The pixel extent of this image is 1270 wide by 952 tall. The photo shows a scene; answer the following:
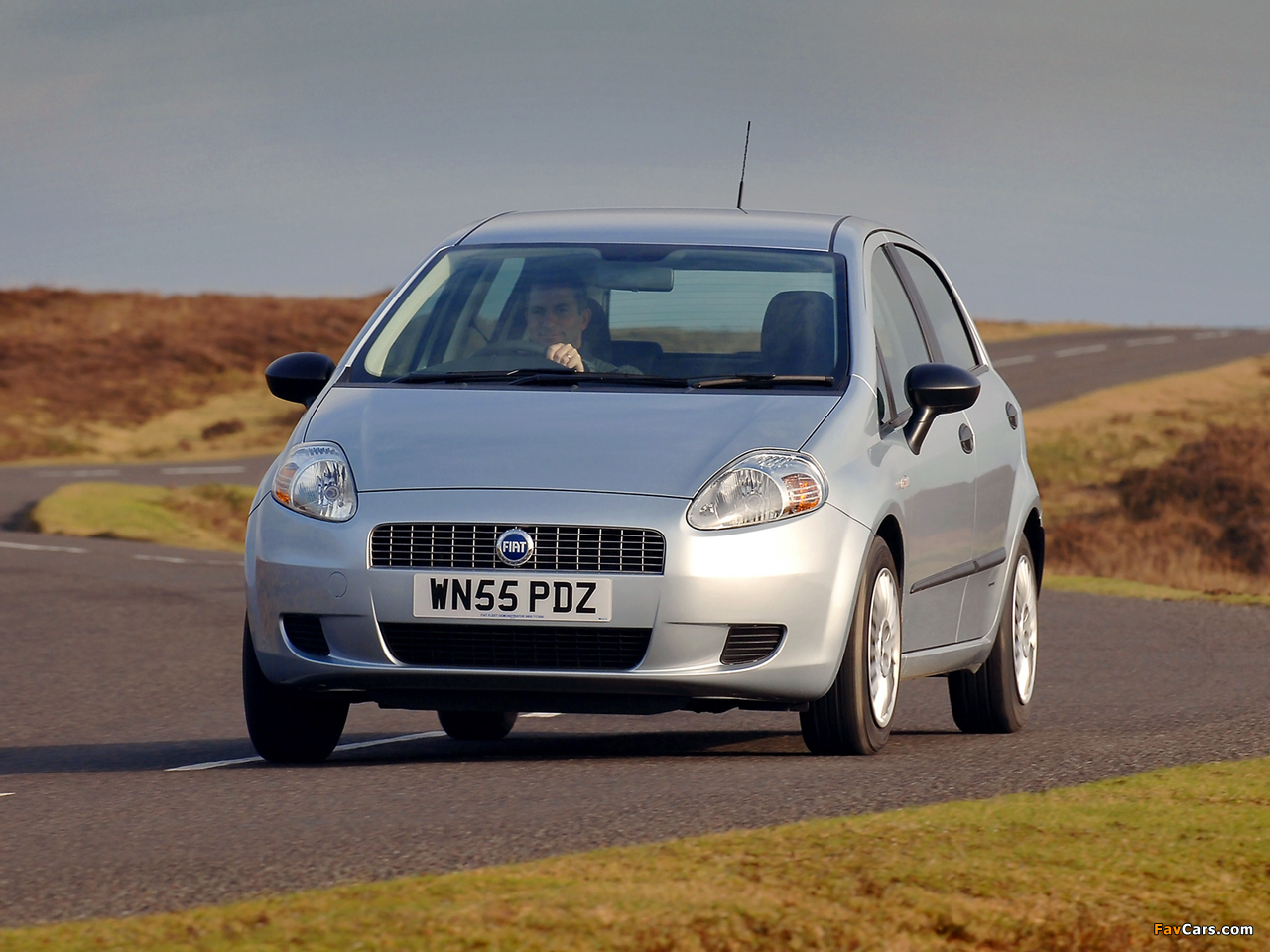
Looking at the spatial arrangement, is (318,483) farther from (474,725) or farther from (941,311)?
(941,311)

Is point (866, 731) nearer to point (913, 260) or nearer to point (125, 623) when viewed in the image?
point (913, 260)

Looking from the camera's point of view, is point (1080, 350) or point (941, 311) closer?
point (941, 311)

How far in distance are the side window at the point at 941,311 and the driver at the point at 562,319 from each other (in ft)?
5.30

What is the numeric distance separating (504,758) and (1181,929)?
3.40 metres

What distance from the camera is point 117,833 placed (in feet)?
18.6

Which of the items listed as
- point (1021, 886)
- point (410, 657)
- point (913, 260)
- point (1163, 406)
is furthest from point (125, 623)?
point (1163, 406)

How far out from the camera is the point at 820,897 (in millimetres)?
4473

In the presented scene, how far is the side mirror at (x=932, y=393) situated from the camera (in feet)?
24.0

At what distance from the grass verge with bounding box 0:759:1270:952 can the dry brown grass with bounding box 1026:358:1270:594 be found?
776 inches

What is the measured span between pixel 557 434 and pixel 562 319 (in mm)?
955

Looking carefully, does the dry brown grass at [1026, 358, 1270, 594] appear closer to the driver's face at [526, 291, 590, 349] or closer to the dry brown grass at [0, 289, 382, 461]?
the driver's face at [526, 291, 590, 349]

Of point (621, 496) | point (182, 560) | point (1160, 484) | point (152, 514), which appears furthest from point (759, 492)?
point (1160, 484)

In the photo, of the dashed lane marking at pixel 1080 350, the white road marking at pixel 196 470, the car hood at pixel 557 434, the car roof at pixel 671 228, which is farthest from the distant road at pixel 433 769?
the dashed lane marking at pixel 1080 350

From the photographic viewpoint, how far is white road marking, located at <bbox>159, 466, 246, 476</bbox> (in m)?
39.5
